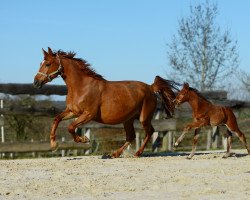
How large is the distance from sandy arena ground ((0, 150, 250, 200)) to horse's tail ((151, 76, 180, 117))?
1.50 meters

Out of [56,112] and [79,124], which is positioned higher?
[56,112]

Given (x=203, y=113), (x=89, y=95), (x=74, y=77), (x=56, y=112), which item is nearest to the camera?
(x=89, y=95)

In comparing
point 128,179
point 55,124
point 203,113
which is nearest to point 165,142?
point 203,113

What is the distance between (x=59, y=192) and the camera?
6711mm

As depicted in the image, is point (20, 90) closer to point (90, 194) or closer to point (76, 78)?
point (76, 78)

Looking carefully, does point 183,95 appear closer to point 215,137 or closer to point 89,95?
point 89,95

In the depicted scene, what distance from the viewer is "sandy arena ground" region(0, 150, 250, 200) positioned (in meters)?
6.61

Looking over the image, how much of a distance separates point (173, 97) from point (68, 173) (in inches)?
155

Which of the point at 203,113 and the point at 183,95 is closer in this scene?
the point at 203,113

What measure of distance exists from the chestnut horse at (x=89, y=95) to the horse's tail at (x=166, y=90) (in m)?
0.40

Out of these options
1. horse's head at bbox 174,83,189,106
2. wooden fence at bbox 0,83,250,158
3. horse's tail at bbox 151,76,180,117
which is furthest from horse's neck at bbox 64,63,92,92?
wooden fence at bbox 0,83,250,158

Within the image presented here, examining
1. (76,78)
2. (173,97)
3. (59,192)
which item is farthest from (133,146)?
(59,192)

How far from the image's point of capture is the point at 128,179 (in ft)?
25.7

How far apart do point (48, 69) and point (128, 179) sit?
350 cm
